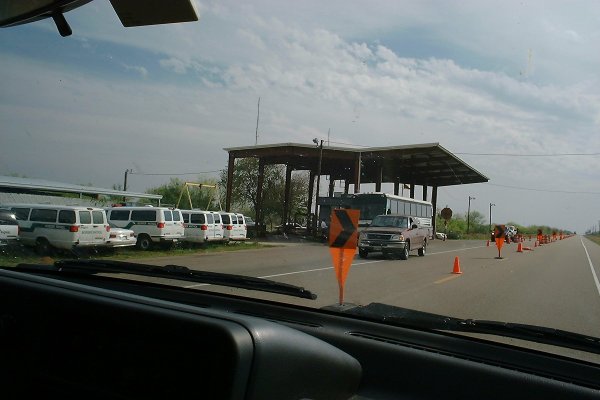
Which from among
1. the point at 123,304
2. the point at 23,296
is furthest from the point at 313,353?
the point at 23,296

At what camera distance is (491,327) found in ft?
10.2

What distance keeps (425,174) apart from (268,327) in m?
14.2

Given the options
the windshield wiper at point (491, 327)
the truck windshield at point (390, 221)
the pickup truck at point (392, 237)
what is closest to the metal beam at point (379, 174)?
the pickup truck at point (392, 237)

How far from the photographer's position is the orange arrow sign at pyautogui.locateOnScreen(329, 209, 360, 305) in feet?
25.6

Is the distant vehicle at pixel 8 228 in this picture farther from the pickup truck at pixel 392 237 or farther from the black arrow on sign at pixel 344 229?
the pickup truck at pixel 392 237

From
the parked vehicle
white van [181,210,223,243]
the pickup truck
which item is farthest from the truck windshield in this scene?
white van [181,210,223,243]

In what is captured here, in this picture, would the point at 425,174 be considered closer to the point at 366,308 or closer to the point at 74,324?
the point at 366,308

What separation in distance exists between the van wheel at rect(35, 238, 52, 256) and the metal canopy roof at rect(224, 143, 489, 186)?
13.2 ft

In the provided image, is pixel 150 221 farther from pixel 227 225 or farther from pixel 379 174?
pixel 379 174

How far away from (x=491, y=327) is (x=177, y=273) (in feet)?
7.46

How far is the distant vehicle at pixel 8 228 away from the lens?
4.59 m

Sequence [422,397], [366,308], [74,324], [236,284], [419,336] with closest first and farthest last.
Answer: [74,324] → [422,397] → [419,336] → [366,308] → [236,284]

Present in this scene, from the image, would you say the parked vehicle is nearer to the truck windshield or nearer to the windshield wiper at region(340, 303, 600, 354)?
the truck windshield

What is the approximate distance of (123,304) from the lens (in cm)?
219
